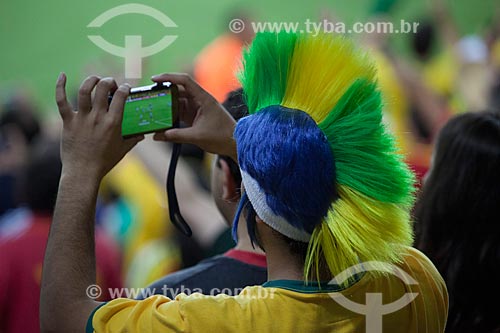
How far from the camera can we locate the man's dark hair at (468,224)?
1486 millimetres

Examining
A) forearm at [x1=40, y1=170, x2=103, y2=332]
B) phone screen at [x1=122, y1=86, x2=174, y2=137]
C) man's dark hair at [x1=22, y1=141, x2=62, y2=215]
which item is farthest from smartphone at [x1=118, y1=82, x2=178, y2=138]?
man's dark hair at [x1=22, y1=141, x2=62, y2=215]

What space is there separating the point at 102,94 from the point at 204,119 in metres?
0.18

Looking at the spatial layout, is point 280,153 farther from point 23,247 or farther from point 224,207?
point 23,247

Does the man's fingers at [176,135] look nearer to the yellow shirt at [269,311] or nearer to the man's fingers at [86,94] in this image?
the man's fingers at [86,94]

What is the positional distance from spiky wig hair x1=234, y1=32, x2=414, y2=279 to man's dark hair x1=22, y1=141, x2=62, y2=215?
41.6 inches

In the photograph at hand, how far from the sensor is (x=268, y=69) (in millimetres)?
1079

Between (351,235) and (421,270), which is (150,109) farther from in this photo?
(421,270)

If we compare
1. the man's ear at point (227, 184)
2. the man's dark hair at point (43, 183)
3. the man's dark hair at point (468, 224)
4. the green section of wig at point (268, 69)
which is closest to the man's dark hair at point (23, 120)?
the man's dark hair at point (43, 183)

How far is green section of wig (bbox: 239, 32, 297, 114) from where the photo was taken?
1066 mm

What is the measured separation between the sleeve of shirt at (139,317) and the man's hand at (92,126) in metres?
0.19

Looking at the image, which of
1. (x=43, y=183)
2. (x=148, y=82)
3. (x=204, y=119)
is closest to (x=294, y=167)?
(x=204, y=119)

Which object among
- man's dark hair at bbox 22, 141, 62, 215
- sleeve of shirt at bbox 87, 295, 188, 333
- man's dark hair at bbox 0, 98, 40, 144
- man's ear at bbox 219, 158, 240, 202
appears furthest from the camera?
man's dark hair at bbox 0, 98, 40, 144

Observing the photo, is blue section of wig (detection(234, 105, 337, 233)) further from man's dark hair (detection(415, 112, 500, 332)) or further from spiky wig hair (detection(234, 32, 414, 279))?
man's dark hair (detection(415, 112, 500, 332))

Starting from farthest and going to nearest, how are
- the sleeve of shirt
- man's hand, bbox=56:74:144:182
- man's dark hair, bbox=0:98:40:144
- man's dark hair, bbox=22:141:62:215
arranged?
man's dark hair, bbox=0:98:40:144, man's dark hair, bbox=22:141:62:215, man's hand, bbox=56:74:144:182, the sleeve of shirt
